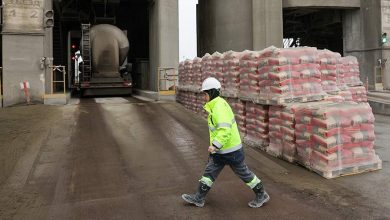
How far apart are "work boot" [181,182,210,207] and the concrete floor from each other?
100 mm

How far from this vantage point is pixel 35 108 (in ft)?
44.4

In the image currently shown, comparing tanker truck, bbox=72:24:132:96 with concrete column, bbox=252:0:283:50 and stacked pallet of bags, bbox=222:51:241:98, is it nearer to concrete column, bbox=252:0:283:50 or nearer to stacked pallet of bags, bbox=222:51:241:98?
concrete column, bbox=252:0:283:50

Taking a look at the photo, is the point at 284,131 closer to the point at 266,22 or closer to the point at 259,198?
the point at 259,198

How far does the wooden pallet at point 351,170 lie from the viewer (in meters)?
6.40

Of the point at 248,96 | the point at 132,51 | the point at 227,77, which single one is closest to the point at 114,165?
the point at 248,96

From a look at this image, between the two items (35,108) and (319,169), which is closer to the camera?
(319,169)

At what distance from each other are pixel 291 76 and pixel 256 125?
5.20 ft

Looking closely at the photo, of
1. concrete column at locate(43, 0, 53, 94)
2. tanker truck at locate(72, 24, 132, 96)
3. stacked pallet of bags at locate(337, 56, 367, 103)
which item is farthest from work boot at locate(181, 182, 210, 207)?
tanker truck at locate(72, 24, 132, 96)

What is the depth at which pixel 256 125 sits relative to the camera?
8.90 meters

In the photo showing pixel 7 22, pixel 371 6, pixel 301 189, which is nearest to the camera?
pixel 301 189

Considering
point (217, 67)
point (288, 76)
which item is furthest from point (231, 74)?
point (288, 76)

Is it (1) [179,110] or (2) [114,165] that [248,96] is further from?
(1) [179,110]

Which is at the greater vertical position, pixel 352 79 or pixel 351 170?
pixel 352 79

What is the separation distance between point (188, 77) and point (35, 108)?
605 cm
